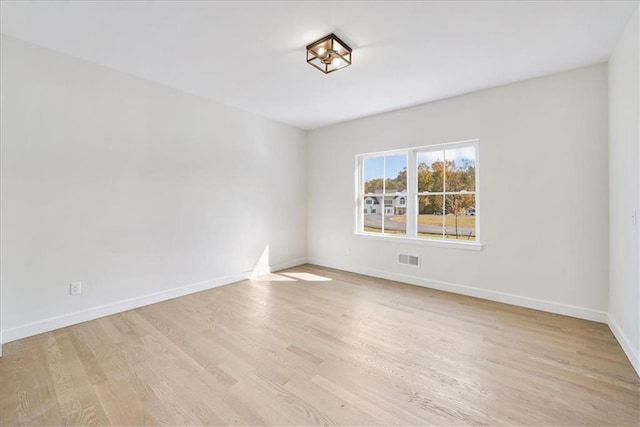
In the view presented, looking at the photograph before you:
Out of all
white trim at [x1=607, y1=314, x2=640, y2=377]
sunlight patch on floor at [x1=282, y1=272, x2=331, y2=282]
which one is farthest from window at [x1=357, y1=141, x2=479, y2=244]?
white trim at [x1=607, y1=314, x2=640, y2=377]

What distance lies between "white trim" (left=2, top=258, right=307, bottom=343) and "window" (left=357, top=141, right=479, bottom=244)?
8.28 feet

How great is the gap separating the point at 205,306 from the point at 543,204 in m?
4.02

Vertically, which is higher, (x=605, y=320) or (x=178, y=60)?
(x=178, y=60)

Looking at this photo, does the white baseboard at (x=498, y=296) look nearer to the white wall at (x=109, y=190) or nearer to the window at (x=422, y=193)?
the window at (x=422, y=193)

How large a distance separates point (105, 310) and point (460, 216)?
439 cm

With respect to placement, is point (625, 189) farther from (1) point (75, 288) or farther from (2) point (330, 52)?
(1) point (75, 288)

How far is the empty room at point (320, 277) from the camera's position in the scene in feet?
6.05

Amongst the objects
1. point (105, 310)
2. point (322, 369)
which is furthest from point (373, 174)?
point (105, 310)

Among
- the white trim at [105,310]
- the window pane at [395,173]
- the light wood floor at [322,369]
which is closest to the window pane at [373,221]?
the window pane at [395,173]

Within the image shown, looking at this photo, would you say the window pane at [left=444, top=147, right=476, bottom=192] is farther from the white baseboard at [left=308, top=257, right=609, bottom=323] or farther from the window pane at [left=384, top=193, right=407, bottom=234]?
the white baseboard at [left=308, top=257, right=609, bottom=323]

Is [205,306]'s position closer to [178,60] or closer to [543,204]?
[178,60]

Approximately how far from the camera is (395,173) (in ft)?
14.5

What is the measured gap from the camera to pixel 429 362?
83.4 inches

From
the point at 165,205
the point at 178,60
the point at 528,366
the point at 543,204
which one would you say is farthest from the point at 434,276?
the point at 178,60
